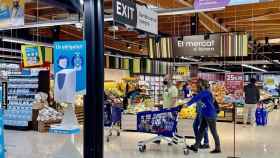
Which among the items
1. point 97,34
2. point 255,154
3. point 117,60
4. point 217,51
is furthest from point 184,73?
point 97,34

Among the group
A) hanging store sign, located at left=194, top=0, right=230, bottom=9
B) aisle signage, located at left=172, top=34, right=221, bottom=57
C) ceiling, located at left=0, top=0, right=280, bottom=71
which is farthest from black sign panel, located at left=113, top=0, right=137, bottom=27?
aisle signage, located at left=172, top=34, right=221, bottom=57

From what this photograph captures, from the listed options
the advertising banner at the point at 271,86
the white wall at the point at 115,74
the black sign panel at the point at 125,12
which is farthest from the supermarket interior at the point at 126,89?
the advertising banner at the point at 271,86

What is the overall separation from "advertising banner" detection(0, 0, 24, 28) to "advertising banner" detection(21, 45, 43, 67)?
491 centimetres

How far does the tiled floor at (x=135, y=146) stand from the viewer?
26.4 feet

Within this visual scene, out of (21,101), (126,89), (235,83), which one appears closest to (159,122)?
(235,83)

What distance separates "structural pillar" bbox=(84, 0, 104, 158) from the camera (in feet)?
21.7

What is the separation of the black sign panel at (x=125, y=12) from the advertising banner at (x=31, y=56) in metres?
7.18

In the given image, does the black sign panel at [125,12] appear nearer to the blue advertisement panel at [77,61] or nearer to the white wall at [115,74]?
the blue advertisement panel at [77,61]

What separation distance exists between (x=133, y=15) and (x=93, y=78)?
128cm

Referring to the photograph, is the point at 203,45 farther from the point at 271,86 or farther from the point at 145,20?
the point at 271,86

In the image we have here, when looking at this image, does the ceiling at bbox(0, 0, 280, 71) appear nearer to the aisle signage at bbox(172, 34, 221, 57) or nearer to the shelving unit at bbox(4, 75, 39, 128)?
the aisle signage at bbox(172, 34, 221, 57)

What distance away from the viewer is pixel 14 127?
12.7 metres

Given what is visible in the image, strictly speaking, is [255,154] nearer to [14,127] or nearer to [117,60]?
[14,127]

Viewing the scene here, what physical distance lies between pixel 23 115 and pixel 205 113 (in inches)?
263
